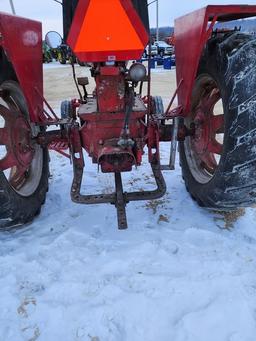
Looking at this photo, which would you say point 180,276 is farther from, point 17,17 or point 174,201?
point 17,17

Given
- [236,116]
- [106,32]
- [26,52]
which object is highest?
[106,32]

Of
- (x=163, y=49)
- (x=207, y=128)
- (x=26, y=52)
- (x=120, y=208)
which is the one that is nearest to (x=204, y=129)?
(x=207, y=128)

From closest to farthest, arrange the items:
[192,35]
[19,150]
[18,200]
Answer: [192,35]
[18,200]
[19,150]

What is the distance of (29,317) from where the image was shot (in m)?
1.90

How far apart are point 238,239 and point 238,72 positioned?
1166mm

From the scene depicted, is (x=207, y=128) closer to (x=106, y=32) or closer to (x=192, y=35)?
(x=192, y=35)

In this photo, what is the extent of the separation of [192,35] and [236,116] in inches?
28.0

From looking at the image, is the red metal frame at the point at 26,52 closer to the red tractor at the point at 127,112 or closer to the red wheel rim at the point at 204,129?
the red tractor at the point at 127,112

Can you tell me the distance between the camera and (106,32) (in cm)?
206

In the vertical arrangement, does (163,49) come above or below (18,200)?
below

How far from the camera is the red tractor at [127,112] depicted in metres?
2.08

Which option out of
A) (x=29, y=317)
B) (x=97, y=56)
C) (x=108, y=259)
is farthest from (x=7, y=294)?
(x=97, y=56)

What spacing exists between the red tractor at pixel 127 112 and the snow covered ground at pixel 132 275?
9.3 inches

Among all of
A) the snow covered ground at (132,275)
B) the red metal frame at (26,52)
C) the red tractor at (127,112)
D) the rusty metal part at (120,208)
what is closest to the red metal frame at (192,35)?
the red tractor at (127,112)
